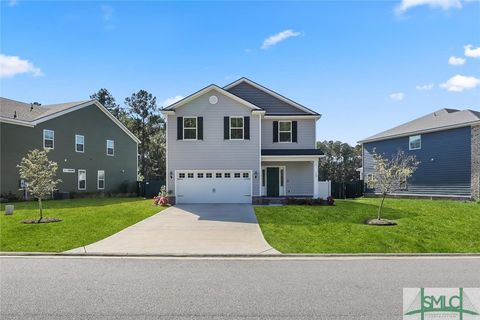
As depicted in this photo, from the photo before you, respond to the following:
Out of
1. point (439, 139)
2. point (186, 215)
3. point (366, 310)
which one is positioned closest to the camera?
point (366, 310)

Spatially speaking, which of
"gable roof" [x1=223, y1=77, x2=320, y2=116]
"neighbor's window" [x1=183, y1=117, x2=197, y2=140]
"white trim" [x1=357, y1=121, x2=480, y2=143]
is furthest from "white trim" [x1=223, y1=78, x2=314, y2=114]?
"white trim" [x1=357, y1=121, x2=480, y2=143]

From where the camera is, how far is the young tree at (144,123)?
51.9 m

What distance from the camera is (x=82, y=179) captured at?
104ft

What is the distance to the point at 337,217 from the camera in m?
16.7

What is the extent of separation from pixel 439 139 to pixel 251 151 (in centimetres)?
1529

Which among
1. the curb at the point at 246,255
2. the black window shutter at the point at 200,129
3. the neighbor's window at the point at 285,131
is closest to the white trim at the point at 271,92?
the neighbor's window at the point at 285,131

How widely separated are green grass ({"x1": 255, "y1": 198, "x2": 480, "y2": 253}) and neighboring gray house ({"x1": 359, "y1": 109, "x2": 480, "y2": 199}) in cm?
865

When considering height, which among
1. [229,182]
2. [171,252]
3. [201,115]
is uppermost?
[201,115]

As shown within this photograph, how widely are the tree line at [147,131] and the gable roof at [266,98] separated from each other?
2679 cm

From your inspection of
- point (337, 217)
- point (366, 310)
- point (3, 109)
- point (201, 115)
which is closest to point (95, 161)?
point (3, 109)

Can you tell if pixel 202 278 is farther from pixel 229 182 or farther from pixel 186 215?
pixel 229 182

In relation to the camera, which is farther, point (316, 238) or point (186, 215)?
point (186, 215)

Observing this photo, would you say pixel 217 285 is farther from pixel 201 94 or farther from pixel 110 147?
pixel 110 147

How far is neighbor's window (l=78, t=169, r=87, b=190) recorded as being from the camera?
31406 mm
